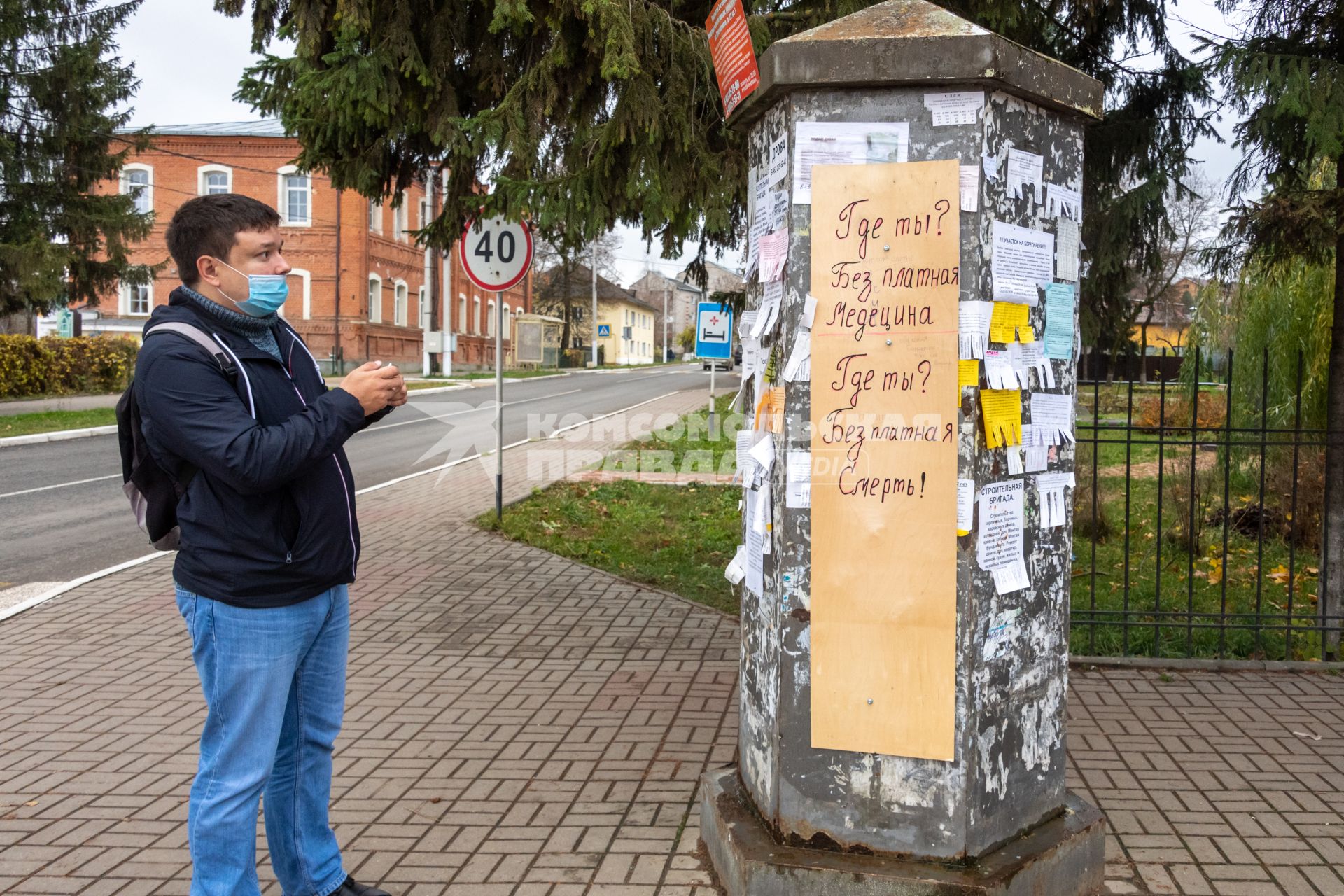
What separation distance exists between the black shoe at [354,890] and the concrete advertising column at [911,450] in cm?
103

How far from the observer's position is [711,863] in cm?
330

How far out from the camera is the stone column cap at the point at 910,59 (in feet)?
8.85

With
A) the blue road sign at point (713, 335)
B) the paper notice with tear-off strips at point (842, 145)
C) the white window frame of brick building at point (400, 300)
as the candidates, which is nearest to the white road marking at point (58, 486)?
the blue road sign at point (713, 335)

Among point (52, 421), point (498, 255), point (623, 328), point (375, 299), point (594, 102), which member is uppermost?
point (623, 328)

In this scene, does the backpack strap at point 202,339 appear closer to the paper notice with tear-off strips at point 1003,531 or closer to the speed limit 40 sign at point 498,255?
the paper notice with tear-off strips at point 1003,531

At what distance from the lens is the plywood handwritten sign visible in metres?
2.80

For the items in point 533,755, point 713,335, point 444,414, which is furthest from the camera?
point 444,414

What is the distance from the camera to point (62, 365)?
23.9 meters

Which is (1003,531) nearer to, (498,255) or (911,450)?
(911,450)

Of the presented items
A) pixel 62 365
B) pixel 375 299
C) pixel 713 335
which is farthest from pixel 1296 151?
pixel 375 299

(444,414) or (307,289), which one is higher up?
(307,289)

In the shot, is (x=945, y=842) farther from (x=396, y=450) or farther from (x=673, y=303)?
(x=673, y=303)

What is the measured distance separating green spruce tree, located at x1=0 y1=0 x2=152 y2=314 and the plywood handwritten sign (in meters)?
23.1

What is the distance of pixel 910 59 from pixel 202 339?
→ 1912 millimetres
